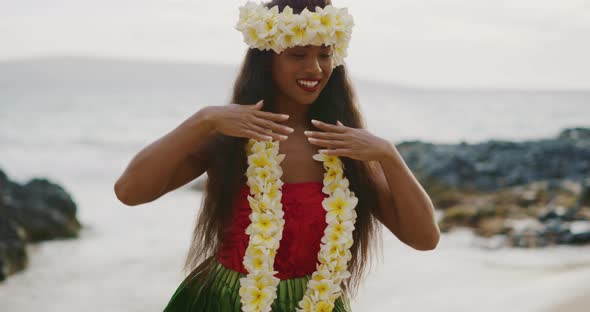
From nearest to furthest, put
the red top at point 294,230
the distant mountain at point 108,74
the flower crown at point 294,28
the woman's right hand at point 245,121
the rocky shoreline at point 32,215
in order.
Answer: the woman's right hand at point 245,121 < the flower crown at point 294,28 < the red top at point 294,230 < the rocky shoreline at point 32,215 < the distant mountain at point 108,74

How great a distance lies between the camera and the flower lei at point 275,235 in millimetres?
2143

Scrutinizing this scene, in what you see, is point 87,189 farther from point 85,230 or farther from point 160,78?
point 160,78

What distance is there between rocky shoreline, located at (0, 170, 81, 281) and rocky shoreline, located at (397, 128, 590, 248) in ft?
14.8

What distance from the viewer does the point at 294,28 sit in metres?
2.10

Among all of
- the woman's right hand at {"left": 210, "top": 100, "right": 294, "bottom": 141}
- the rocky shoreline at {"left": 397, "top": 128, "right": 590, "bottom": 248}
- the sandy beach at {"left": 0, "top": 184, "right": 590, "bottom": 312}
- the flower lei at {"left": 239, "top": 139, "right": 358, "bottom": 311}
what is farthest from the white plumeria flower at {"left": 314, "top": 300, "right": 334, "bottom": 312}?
the rocky shoreline at {"left": 397, "top": 128, "right": 590, "bottom": 248}

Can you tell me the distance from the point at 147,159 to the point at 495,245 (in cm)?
613

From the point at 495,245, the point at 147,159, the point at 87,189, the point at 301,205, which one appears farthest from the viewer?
the point at 87,189

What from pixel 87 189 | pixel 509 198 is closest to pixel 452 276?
pixel 509 198

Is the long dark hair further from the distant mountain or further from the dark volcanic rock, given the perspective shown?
the distant mountain

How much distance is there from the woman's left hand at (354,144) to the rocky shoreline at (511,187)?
5.89m

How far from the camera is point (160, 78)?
44.9m

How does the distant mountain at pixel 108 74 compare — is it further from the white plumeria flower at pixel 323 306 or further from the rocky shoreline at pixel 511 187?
the white plumeria flower at pixel 323 306

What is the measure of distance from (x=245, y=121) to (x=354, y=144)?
0.31 metres

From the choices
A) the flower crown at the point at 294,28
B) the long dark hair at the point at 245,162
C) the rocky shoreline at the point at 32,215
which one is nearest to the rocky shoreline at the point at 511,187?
the rocky shoreline at the point at 32,215
